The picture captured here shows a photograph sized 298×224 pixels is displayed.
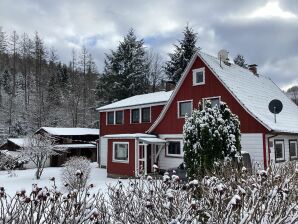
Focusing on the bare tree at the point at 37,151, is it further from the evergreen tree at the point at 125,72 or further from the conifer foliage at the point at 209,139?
the evergreen tree at the point at 125,72

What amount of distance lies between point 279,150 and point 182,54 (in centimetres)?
2445

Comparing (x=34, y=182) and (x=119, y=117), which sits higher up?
(x=119, y=117)

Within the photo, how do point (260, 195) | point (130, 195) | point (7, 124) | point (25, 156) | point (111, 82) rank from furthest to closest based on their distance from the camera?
point (7, 124), point (111, 82), point (25, 156), point (130, 195), point (260, 195)

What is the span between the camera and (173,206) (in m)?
4.10

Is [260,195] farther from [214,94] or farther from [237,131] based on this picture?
[214,94]

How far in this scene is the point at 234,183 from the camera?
5.13 m

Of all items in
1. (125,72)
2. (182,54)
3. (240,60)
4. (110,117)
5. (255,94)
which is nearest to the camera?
(255,94)

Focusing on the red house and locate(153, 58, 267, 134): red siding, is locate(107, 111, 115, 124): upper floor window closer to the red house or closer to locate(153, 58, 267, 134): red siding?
the red house

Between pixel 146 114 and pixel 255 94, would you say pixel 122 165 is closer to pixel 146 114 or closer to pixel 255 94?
pixel 146 114

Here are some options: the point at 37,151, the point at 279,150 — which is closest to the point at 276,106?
the point at 279,150

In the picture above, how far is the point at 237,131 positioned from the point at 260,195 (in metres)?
6.52

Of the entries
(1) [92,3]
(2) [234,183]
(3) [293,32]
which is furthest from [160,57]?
(2) [234,183]

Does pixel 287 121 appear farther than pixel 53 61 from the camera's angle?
No

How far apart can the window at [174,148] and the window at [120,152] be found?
278 cm
